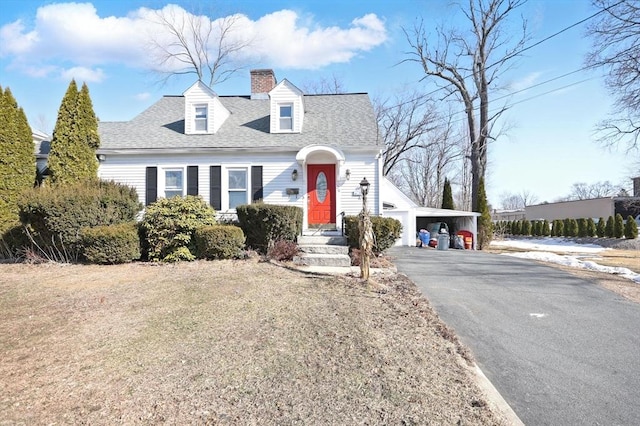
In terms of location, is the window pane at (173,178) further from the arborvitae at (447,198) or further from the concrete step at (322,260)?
the arborvitae at (447,198)

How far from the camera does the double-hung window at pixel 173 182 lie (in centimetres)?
1295

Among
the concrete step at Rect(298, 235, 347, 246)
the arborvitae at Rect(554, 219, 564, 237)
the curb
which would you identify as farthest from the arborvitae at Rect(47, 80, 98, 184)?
the arborvitae at Rect(554, 219, 564, 237)

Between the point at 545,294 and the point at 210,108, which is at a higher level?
the point at 210,108

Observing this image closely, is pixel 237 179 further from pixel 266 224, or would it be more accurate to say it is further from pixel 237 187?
pixel 266 224

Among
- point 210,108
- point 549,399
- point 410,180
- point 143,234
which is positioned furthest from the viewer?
point 410,180

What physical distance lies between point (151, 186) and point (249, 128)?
3.96m

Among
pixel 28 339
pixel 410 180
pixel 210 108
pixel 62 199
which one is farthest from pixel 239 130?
pixel 410 180

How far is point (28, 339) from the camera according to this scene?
4.48 m

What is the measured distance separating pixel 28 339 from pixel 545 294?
8326 mm

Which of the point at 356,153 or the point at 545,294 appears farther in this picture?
the point at 356,153

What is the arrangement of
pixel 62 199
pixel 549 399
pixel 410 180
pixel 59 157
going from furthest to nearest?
1. pixel 410 180
2. pixel 59 157
3. pixel 62 199
4. pixel 549 399

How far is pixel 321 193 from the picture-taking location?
1288 cm

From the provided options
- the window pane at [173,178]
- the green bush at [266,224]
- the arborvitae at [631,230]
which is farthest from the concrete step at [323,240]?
the arborvitae at [631,230]

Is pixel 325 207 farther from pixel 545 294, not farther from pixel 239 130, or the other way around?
pixel 545 294
